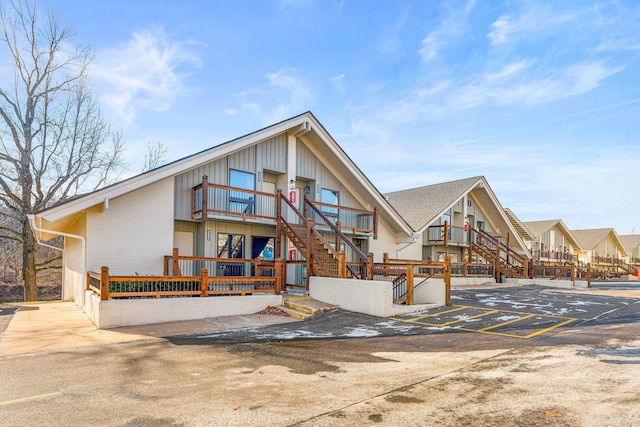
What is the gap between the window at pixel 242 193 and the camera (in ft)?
51.7

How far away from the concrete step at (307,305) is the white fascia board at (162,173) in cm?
564

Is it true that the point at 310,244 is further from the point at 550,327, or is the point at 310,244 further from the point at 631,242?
the point at 631,242

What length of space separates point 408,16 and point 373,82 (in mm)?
5390

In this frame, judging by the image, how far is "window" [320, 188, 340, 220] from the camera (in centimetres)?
1906

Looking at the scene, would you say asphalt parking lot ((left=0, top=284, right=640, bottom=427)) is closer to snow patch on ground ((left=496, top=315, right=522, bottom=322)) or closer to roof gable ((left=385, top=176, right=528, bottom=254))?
snow patch on ground ((left=496, top=315, right=522, bottom=322))

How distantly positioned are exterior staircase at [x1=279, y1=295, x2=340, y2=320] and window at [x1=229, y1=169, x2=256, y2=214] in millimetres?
4196

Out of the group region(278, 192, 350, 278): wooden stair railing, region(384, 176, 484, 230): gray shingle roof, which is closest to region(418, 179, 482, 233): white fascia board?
region(384, 176, 484, 230): gray shingle roof

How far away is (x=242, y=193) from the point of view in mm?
16047

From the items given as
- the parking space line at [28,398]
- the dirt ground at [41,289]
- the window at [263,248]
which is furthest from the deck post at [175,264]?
the dirt ground at [41,289]

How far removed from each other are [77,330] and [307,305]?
6.10 meters

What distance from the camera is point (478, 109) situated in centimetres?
2161

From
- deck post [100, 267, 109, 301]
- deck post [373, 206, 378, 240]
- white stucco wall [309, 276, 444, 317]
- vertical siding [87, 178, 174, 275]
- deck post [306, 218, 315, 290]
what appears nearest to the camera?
deck post [100, 267, 109, 301]

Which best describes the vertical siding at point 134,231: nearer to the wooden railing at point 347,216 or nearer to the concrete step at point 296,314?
the concrete step at point 296,314

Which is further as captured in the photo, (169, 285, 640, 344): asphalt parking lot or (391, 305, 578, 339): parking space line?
(391, 305, 578, 339): parking space line
